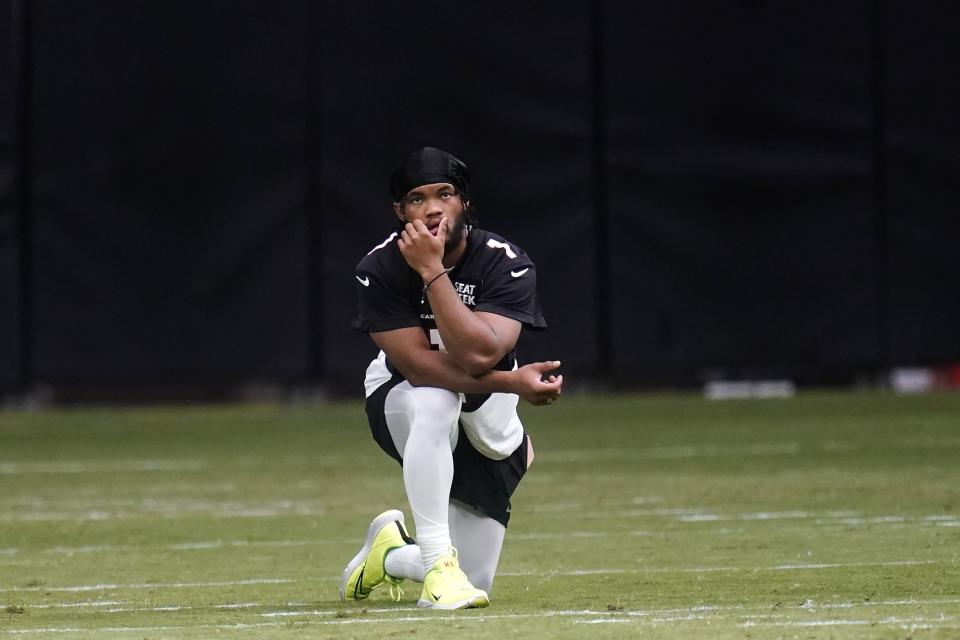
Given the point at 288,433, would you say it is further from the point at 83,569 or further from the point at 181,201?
the point at 83,569

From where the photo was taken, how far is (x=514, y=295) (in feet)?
19.2

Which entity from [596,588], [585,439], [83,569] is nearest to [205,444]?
[585,439]

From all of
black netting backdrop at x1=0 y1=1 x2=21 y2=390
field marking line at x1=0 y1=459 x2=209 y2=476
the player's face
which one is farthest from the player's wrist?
black netting backdrop at x1=0 y1=1 x2=21 y2=390

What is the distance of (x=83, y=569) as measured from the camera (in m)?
7.15

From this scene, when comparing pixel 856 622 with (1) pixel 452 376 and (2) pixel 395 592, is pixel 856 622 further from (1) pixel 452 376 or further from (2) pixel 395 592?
(2) pixel 395 592

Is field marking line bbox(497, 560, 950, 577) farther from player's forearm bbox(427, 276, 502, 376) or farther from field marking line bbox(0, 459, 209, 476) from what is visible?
field marking line bbox(0, 459, 209, 476)

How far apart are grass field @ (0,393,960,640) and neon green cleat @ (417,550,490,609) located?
0.27 feet

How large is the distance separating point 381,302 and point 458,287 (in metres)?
0.26

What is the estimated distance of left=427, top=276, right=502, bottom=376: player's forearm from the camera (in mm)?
5562

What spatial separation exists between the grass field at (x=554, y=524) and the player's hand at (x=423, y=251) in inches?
40.6

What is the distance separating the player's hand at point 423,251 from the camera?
557 cm

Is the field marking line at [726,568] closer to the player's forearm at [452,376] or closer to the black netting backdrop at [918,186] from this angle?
the player's forearm at [452,376]

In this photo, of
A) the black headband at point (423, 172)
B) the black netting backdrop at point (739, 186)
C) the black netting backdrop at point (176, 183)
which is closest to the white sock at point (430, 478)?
the black headband at point (423, 172)

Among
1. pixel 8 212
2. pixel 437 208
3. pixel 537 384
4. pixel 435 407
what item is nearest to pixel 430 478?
pixel 435 407
